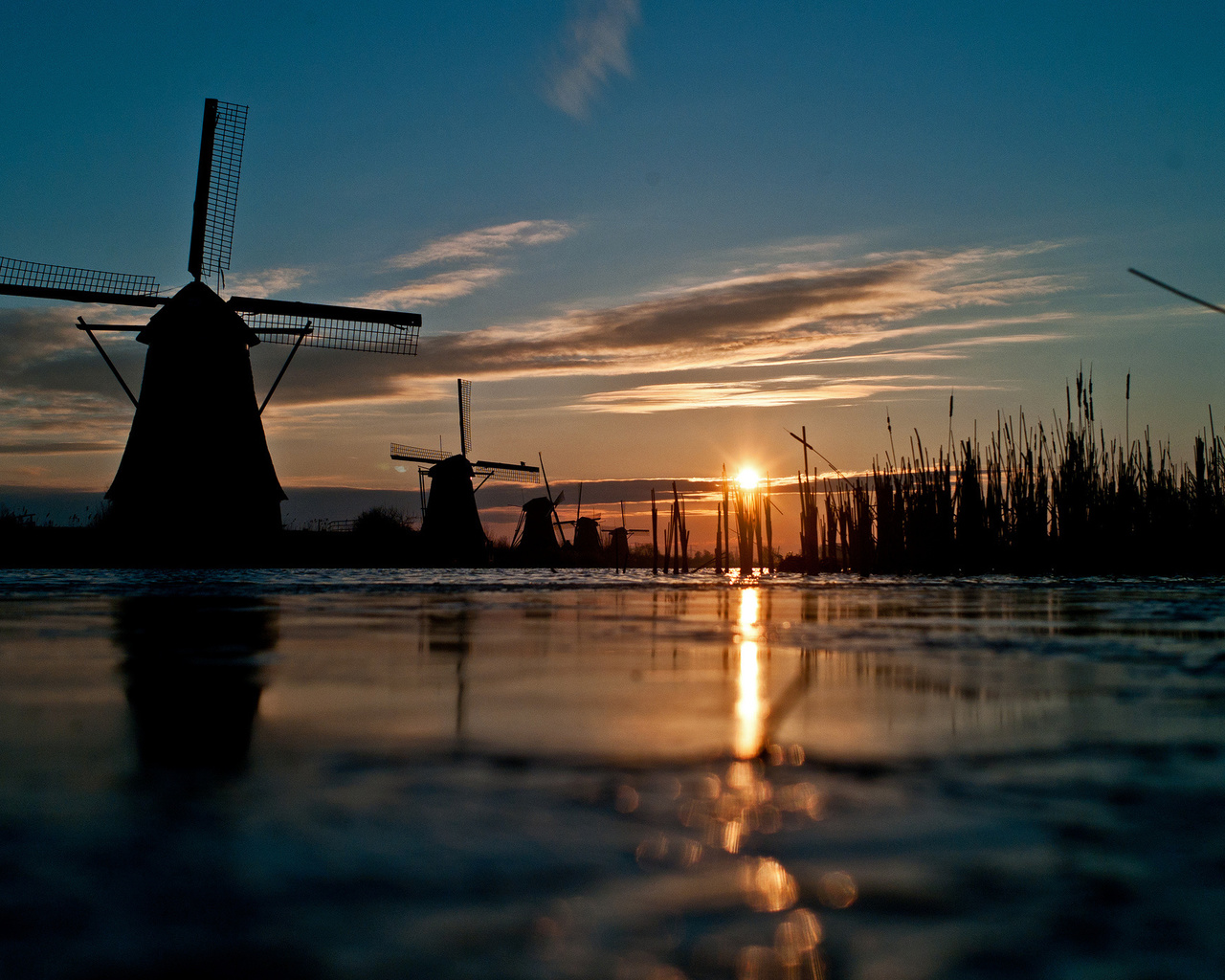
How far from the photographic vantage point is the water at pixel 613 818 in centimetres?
139

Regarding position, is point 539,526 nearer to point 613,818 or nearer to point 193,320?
point 193,320

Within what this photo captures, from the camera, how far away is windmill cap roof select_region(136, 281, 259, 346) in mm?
27250

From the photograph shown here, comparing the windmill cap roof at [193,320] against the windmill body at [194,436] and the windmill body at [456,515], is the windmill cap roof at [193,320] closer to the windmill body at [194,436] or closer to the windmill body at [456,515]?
the windmill body at [194,436]

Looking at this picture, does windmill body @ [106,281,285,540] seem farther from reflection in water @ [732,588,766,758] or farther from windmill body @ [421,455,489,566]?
reflection in water @ [732,588,766,758]

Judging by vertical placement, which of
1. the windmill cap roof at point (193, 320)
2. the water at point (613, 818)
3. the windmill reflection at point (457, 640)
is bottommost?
the water at point (613, 818)

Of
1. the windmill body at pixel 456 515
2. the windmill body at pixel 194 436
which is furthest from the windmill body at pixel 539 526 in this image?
the windmill body at pixel 194 436

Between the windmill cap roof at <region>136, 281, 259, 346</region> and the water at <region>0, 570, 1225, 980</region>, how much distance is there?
24.8 meters

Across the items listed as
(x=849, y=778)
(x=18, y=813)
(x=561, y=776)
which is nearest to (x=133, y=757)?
(x=18, y=813)

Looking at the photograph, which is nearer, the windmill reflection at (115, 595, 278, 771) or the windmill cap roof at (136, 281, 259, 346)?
the windmill reflection at (115, 595, 278, 771)

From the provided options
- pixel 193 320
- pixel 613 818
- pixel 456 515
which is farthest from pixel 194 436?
pixel 613 818

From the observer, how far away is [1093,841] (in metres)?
1.85

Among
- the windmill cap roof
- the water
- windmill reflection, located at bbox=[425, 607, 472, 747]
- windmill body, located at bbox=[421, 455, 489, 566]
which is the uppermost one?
the windmill cap roof

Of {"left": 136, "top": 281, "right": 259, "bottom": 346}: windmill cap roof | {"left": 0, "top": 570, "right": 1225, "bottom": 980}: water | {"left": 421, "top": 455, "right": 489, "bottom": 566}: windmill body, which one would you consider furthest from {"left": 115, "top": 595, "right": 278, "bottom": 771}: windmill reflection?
{"left": 421, "top": 455, "right": 489, "bottom": 566}: windmill body

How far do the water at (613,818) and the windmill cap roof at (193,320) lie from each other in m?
24.8
